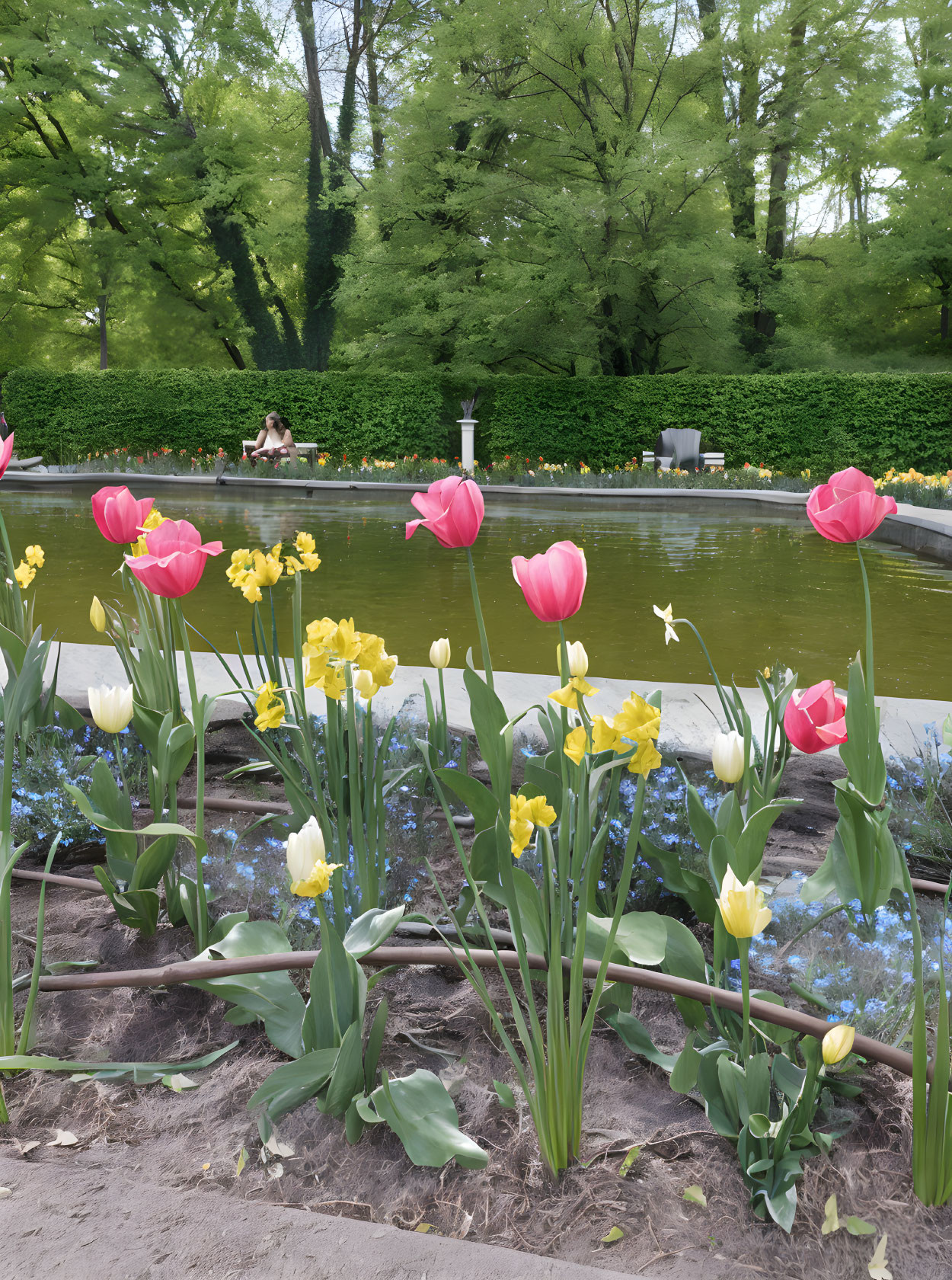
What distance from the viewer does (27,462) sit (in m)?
16.5

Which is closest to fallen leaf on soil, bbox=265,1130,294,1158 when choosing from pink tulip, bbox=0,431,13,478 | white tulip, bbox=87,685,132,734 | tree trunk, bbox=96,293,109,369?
white tulip, bbox=87,685,132,734

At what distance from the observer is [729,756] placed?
4.41 ft

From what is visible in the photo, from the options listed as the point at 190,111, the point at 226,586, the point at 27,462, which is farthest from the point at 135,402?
the point at 226,586

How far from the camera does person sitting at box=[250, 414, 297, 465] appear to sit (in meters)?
14.8

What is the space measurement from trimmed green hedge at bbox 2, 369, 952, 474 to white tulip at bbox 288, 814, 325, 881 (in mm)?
15977

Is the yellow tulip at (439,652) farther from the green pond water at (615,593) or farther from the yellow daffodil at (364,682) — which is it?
the green pond water at (615,593)

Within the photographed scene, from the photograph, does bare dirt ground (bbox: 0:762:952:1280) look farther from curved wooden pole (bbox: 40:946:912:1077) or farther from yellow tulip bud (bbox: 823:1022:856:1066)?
yellow tulip bud (bbox: 823:1022:856:1066)

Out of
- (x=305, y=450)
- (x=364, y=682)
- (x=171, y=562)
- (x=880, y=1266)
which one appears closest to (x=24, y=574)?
(x=171, y=562)

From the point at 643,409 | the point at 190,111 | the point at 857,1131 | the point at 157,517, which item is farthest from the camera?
the point at 190,111

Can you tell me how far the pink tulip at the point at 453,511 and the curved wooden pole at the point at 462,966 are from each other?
590 millimetres

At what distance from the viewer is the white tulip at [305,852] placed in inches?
42.6

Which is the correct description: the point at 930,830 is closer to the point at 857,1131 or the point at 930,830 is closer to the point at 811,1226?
the point at 857,1131

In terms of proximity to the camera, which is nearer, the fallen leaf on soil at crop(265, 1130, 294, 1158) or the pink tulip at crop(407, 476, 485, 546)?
the fallen leaf on soil at crop(265, 1130, 294, 1158)

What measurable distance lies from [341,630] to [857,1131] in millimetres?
980
